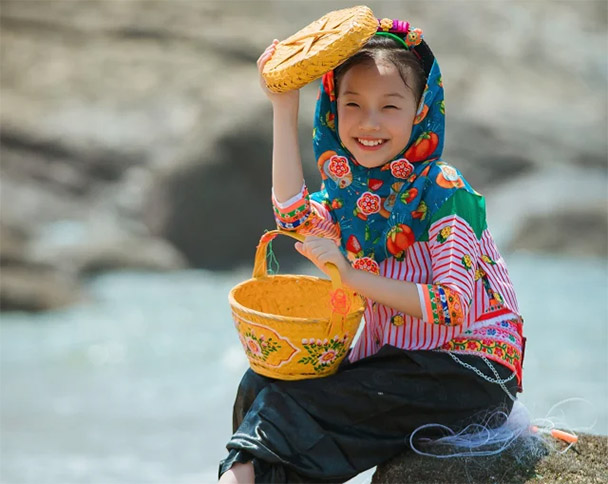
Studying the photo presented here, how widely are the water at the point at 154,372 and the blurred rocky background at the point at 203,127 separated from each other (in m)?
0.43

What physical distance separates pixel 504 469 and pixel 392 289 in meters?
0.60

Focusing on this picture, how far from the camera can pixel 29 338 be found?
5984 mm

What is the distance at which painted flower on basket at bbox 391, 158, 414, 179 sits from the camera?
2.59 metres

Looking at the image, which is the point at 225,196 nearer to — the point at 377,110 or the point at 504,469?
the point at 377,110

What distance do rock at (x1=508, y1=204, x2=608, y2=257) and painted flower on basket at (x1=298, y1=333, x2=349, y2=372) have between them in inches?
225

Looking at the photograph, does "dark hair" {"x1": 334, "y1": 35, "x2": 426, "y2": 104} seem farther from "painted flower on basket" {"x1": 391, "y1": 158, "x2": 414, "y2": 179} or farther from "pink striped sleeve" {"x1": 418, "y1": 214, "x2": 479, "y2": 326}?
"pink striped sleeve" {"x1": 418, "y1": 214, "x2": 479, "y2": 326}

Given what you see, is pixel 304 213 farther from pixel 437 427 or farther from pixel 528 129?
pixel 528 129

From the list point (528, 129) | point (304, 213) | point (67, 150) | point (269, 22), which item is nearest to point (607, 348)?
point (304, 213)

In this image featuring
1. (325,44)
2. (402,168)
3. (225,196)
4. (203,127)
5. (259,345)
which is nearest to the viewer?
(325,44)

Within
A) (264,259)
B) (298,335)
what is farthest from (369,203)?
(298,335)

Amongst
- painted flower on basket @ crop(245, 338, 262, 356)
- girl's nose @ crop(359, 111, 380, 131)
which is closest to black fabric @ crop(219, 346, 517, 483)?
painted flower on basket @ crop(245, 338, 262, 356)

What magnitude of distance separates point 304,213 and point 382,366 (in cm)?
48

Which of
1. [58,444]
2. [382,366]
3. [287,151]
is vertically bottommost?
[58,444]

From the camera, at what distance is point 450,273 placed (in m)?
2.41
